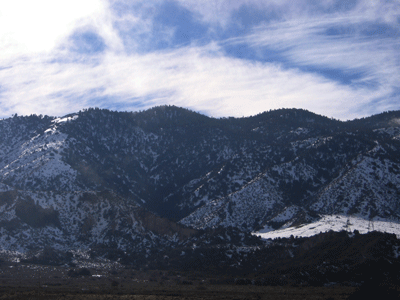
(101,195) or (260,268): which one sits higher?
(101,195)

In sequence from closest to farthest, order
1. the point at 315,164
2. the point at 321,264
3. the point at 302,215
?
the point at 321,264 → the point at 302,215 → the point at 315,164

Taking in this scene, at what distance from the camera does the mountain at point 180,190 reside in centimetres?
11419

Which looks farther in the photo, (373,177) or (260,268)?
(373,177)

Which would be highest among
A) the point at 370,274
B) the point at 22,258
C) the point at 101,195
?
the point at 101,195

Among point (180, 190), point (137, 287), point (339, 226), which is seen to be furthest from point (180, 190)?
point (137, 287)

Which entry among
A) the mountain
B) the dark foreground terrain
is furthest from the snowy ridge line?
the dark foreground terrain

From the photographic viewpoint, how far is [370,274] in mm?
72562

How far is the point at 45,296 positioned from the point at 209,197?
339ft

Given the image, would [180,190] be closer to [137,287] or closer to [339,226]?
[339,226]

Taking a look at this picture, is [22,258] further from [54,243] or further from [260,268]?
[260,268]

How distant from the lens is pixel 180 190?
181875 millimetres

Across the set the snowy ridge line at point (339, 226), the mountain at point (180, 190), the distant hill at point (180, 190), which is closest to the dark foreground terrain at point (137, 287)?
the distant hill at point (180, 190)

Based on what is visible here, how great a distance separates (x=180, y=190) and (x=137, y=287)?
4200 inches

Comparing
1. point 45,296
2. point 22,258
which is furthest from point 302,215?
point 45,296
